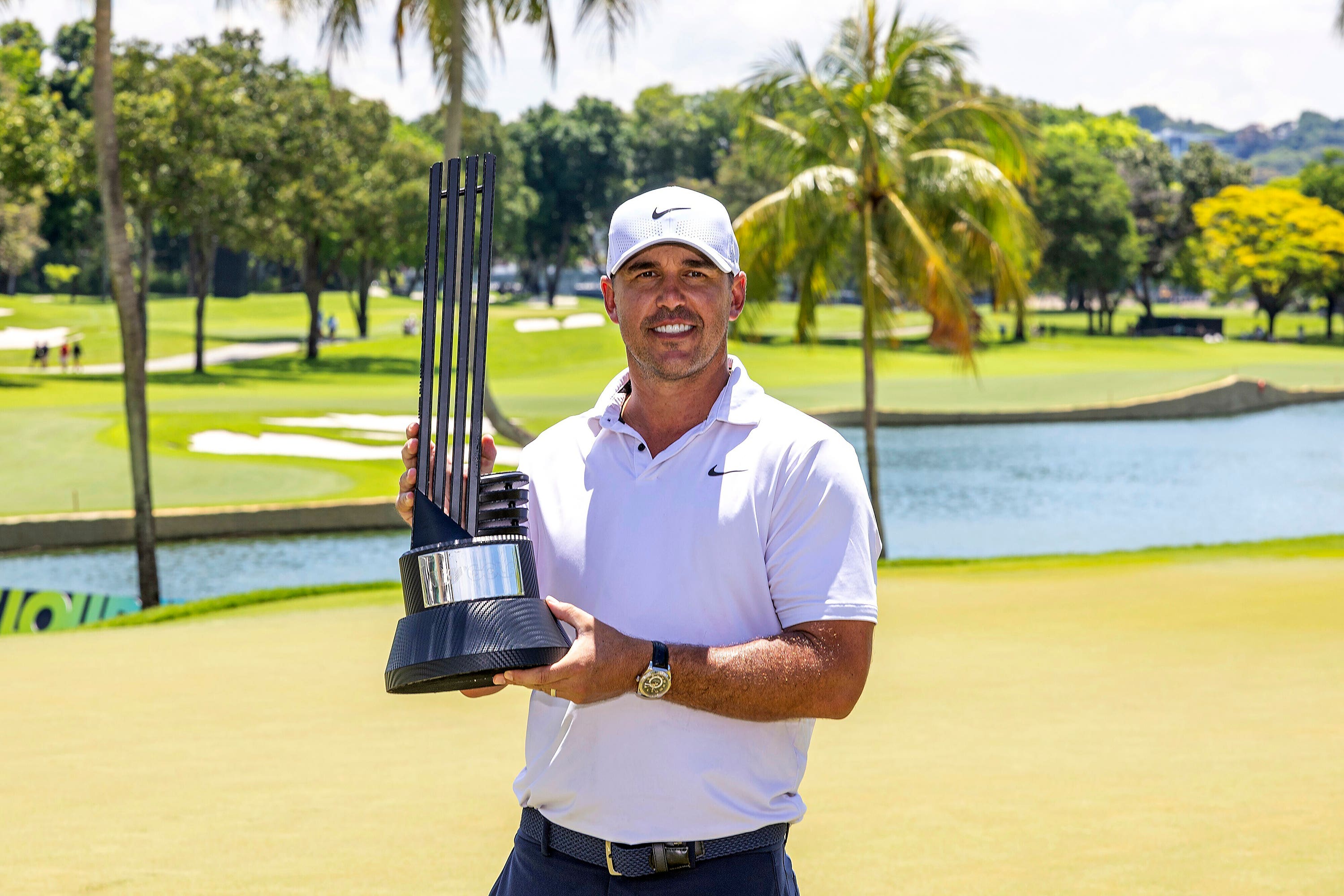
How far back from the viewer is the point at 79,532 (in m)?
23.5

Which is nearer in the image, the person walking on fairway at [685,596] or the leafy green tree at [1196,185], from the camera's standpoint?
the person walking on fairway at [685,596]

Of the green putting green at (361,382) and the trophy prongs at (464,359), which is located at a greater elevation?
the trophy prongs at (464,359)

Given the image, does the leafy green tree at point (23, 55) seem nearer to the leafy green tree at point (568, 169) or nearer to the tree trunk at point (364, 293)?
the tree trunk at point (364, 293)

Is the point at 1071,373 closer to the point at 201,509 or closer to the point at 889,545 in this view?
the point at 889,545

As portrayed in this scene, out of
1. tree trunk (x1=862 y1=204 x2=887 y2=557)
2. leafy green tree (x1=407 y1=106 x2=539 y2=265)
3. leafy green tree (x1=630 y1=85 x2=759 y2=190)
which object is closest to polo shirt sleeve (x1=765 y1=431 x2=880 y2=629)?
tree trunk (x1=862 y1=204 x2=887 y2=557)

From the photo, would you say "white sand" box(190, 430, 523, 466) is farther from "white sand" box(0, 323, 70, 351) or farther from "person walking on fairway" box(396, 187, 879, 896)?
"person walking on fairway" box(396, 187, 879, 896)

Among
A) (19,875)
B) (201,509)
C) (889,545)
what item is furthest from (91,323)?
(19,875)

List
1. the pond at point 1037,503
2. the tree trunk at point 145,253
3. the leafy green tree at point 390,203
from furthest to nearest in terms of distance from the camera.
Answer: the leafy green tree at point 390,203 → the tree trunk at point 145,253 → the pond at point 1037,503

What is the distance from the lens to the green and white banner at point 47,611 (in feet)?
47.4

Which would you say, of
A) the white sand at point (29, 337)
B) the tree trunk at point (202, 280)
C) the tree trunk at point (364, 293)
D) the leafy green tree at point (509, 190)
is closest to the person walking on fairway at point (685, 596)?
the tree trunk at point (202, 280)

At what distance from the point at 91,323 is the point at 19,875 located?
64153mm

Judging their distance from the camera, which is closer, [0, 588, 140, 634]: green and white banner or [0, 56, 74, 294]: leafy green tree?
[0, 588, 140, 634]: green and white banner

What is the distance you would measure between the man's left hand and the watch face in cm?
1

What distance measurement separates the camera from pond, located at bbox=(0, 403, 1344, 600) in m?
22.2
